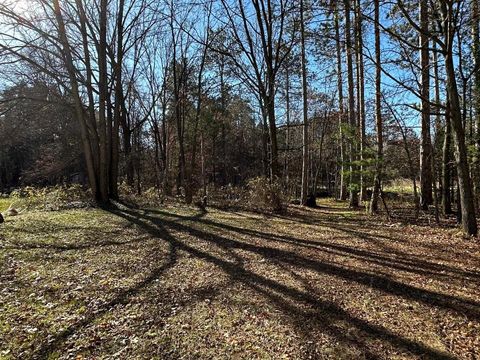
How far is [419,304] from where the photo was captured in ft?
12.3

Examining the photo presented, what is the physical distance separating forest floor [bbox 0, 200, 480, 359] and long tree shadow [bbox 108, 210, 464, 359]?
0.02m

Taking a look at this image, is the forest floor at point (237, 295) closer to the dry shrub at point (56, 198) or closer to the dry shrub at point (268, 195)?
the dry shrub at point (268, 195)

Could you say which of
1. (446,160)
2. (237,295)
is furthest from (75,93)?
(446,160)

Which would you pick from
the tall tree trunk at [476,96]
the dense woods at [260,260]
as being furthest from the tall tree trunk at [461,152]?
the tall tree trunk at [476,96]

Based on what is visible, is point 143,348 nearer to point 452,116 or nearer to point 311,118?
point 452,116

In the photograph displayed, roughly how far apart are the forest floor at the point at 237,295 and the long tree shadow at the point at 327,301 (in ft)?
0.05

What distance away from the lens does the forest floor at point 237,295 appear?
302cm

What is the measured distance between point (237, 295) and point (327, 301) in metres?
1.06

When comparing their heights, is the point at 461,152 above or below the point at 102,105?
below

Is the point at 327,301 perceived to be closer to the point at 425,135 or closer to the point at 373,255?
the point at 373,255

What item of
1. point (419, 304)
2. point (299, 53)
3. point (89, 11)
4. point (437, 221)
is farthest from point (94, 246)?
point (299, 53)

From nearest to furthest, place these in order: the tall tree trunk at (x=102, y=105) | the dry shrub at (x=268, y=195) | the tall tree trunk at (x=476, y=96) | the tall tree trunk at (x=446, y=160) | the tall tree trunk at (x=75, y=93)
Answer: the tall tree trunk at (x=446, y=160)
the tall tree trunk at (x=476, y=96)
the tall tree trunk at (x=75, y=93)
the dry shrub at (x=268, y=195)
the tall tree trunk at (x=102, y=105)

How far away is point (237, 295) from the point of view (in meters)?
4.09

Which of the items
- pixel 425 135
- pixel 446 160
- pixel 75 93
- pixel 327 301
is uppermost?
pixel 75 93
